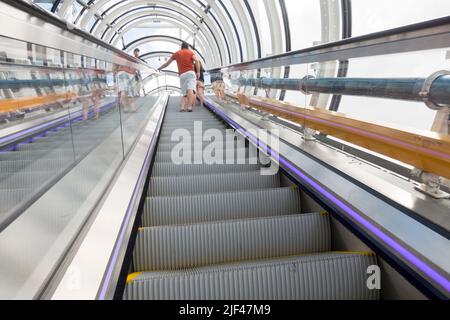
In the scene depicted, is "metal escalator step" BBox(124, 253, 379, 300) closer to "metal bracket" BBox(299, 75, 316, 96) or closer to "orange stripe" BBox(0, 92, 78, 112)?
"orange stripe" BBox(0, 92, 78, 112)

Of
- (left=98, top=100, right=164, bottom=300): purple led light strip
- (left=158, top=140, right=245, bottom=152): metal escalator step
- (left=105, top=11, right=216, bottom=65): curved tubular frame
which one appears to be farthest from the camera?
(left=105, top=11, right=216, bottom=65): curved tubular frame

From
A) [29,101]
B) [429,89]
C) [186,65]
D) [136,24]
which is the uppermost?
[136,24]

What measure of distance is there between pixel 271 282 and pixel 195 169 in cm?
230

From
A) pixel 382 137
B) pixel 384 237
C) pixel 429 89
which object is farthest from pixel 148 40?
pixel 384 237

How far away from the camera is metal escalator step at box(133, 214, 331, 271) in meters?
2.36

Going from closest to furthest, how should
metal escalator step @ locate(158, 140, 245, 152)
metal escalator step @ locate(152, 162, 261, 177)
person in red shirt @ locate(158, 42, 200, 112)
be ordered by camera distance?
metal escalator step @ locate(152, 162, 261, 177)
metal escalator step @ locate(158, 140, 245, 152)
person in red shirt @ locate(158, 42, 200, 112)

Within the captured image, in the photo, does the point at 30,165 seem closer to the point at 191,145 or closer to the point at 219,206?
the point at 219,206

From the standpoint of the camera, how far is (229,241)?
2.41m

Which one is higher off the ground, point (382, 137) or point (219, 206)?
point (382, 137)

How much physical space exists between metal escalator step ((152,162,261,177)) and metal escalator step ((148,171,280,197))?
42 cm

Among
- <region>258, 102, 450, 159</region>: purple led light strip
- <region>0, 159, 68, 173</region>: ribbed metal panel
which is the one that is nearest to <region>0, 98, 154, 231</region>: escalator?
<region>0, 159, 68, 173</region>: ribbed metal panel

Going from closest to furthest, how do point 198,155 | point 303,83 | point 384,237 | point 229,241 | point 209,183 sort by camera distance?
point 384,237, point 229,241, point 209,183, point 303,83, point 198,155

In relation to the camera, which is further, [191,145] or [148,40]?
[148,40]

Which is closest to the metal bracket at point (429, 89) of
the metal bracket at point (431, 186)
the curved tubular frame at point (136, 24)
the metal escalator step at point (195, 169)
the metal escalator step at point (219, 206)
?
the metal bracket at point (431, 186)
